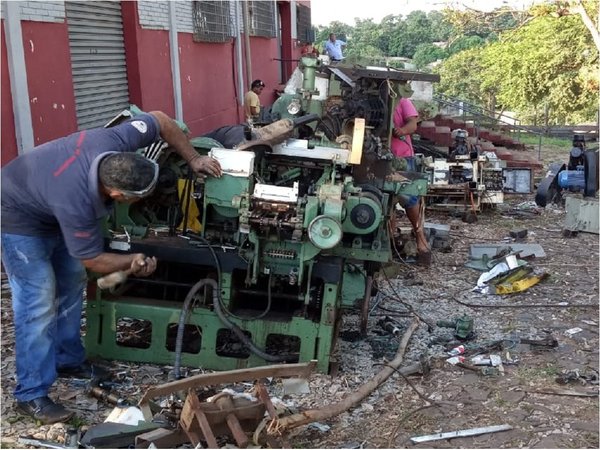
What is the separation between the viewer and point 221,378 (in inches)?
144

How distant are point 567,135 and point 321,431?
1810cm

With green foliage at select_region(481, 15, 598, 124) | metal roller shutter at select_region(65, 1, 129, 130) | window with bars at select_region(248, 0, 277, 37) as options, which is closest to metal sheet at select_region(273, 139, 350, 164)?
→ metal roller shutter at select_region(65, 1, 129, 130)

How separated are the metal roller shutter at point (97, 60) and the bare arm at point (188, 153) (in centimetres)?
364

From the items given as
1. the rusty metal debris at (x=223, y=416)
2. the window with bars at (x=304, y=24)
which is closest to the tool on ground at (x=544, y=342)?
the rusty metal debris at (x=223, y=416)

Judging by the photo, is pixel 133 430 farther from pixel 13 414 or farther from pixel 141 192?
pixel 141 192

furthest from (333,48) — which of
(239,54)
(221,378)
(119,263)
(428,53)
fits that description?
(428,53)

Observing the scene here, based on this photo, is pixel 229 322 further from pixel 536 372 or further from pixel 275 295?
Result: pixel 536 372

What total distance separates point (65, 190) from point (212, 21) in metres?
8.98

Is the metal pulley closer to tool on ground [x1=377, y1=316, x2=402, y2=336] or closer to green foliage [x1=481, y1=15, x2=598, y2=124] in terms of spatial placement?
tool on ground [x1=377, y1=316, x2=402, y2=336]

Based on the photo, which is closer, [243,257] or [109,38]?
[243,257]

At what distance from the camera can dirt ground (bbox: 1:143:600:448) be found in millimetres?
3879

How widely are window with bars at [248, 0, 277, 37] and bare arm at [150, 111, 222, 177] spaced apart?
11.1 metres

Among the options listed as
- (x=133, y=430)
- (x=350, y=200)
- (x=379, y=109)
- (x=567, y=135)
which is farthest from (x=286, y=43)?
(x=133, y=430)

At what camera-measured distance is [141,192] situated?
3.47 metres
